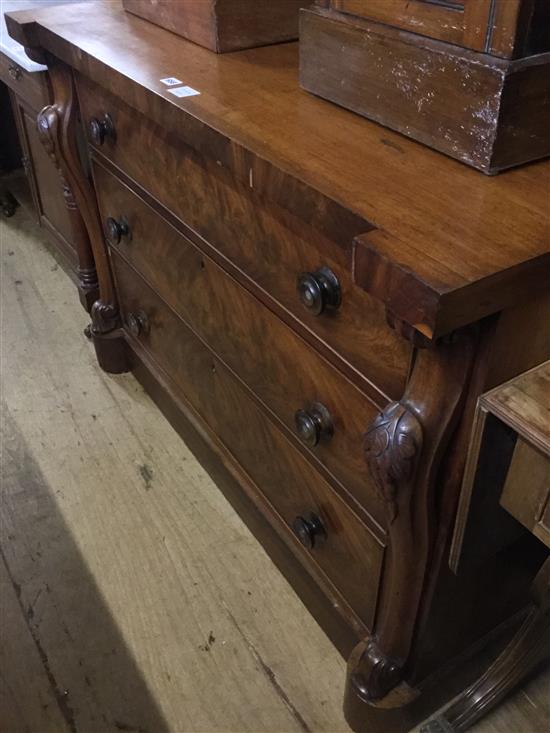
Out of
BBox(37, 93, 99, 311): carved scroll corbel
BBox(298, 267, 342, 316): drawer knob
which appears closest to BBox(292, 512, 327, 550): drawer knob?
BBox(298, 267, 342, 316): drawer knob

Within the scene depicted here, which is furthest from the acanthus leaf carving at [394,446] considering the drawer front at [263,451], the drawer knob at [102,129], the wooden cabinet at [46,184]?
the wooden cabinet at [46,184]

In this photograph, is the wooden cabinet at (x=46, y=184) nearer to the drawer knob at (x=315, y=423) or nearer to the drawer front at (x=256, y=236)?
the drawer front at (x=256, y=236)

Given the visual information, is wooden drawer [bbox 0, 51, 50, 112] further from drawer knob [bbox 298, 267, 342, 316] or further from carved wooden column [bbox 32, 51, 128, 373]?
drawer knob [bbox 298, 267, 342, 316]

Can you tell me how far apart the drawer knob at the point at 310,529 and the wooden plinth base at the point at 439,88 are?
575 millimetres

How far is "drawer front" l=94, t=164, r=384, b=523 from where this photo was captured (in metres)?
0.90

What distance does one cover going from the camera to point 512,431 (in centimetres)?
68

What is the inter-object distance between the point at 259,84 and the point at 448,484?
0.61 metres

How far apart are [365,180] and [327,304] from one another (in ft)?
0.51

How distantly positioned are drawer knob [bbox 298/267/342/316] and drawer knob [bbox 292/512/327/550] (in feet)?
1.26

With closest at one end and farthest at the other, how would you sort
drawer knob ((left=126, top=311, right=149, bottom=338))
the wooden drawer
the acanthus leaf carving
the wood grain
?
the acanthus leaf carving, the wood grain, drawer knob ((left=126, top=311, right=149, bottom=338)), the wooden drawer

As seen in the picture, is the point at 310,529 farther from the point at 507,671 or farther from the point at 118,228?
the point at 118,228

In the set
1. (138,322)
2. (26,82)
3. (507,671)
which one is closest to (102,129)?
(138,322)

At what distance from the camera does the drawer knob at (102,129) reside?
1.28 metres

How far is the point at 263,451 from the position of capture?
1.19m
